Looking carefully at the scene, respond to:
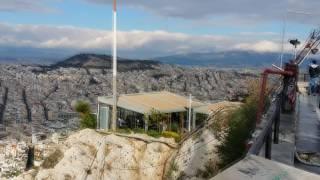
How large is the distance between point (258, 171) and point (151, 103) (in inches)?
928

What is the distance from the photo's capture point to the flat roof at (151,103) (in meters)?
28.6

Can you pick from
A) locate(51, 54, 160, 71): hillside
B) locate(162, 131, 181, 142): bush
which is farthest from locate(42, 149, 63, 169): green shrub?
locate(51, 54, 160, 71): hillside

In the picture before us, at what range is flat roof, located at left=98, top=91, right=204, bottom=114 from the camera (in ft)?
93.9

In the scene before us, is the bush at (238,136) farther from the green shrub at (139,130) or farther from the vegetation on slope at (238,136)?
the green shrub at (139,130)

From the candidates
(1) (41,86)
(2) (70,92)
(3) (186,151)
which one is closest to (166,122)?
(3) (186,151)

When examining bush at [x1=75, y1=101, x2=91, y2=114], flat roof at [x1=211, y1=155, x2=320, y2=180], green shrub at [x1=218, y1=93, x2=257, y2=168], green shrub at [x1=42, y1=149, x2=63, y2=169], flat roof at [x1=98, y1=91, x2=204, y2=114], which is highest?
flat roof at [x1=211, y1=155, x2=320, y2=180]

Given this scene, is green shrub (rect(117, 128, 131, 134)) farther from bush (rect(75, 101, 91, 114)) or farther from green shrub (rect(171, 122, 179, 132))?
bush (rect(75, 101, 91, 114))

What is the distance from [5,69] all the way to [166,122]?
9267 cm

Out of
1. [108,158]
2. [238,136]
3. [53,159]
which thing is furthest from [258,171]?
[53,159]

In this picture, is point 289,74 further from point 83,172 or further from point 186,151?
point 83,172

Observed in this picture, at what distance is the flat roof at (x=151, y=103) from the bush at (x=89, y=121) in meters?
A: 1.02

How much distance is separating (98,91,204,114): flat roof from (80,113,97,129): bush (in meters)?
1.02

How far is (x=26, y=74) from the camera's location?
110 meters

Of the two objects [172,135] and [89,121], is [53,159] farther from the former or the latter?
[172,135]
